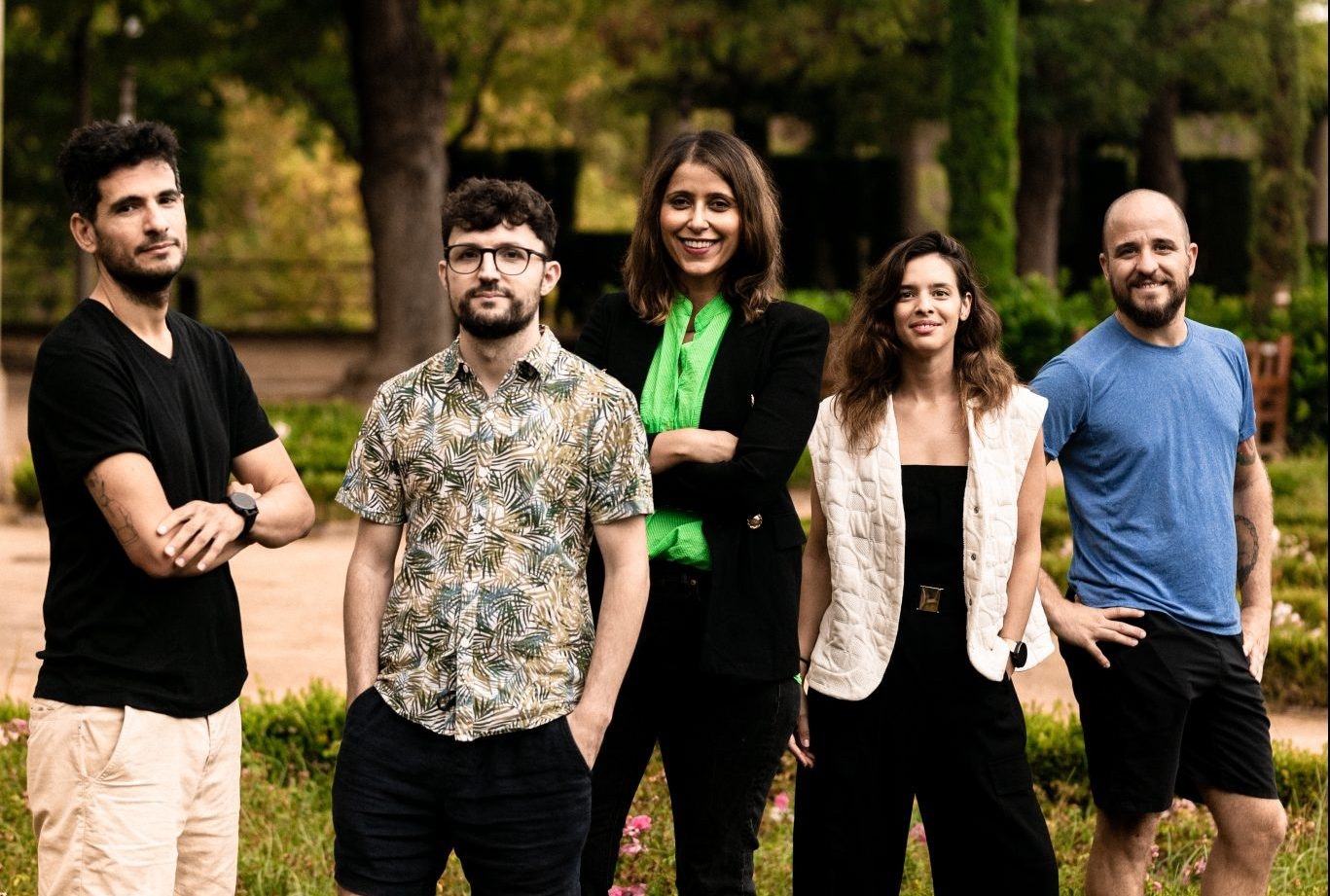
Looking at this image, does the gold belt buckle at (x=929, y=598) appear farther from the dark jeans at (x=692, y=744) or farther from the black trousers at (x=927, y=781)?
the dark jeans at (x=692, y=744)

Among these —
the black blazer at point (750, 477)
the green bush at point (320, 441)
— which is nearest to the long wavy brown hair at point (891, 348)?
the black blazer at point (750, 477)

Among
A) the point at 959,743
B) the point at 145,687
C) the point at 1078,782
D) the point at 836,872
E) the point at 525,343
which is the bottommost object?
the point at 1078,782

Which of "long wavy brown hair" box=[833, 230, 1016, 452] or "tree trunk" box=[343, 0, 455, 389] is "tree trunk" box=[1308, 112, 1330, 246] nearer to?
"tree trunk" box=[343, 0, 455, 389]

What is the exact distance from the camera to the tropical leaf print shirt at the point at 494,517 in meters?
3.24

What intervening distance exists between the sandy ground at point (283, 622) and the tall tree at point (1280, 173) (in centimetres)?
1022

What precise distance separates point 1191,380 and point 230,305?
31.9 metres

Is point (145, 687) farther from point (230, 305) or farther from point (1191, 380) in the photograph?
point (230, 305)

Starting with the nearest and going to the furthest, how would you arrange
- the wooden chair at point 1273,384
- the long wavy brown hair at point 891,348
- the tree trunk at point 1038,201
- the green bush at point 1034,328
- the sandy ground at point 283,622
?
the long wavy brown hair at point 891,348 → the sandy ground at point 283,622 → the wooden chair at point 1273,384 → the green bush at point 1034,328 → the tree trunk at point 1038,201

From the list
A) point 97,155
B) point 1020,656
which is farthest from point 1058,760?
point 97,155

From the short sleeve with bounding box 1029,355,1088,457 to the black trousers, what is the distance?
58cm

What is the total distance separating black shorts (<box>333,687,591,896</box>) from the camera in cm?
323

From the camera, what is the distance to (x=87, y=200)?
339 cm

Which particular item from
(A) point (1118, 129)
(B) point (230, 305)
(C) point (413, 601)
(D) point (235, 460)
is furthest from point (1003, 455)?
(B) point (230, 305)

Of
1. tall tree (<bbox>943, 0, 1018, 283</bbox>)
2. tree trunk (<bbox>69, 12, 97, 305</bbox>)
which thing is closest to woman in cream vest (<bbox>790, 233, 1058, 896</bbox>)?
tall tree (<bbox>943, 0, 1018, 283</bbox>)
